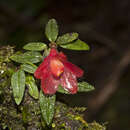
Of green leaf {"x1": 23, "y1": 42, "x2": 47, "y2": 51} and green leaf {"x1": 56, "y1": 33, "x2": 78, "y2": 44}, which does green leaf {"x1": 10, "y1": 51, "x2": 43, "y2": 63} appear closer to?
green leaf {"x1": 23, "y1": 42, "x2": 47, "y2": 51}

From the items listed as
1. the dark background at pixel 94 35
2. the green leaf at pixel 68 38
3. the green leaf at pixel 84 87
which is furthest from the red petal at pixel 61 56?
the dark background at pixel 94 35

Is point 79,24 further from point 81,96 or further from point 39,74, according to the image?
point 39,74

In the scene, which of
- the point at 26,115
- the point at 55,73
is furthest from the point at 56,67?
the point at 26,115

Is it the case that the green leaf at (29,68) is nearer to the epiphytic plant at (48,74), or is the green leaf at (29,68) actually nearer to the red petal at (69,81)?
the epiphytic plant at (48,74)

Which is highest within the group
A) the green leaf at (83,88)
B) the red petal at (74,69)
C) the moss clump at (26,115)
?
the red petal at (74,69)

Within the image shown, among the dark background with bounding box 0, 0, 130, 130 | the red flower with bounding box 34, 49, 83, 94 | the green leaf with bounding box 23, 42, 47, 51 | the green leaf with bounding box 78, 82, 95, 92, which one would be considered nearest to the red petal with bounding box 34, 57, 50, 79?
the red flower with bounding box 34, 49, 83, 94

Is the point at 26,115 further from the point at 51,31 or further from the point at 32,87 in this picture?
the point at 51,31

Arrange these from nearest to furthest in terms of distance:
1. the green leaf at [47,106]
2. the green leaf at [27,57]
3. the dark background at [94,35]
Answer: the green leaf at [47,106], the green leaf at [27,57], the dark background at [94,35]
